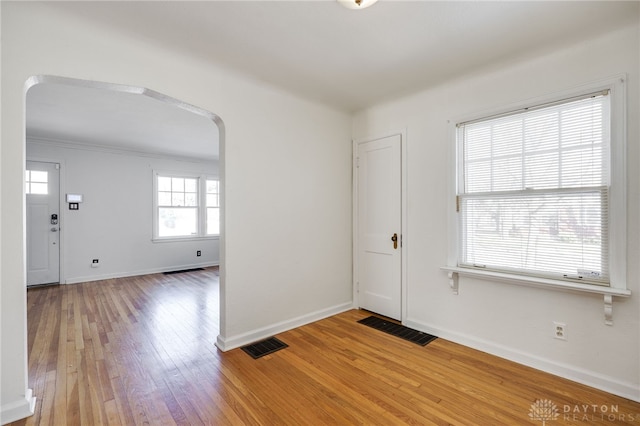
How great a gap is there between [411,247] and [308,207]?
50.4 inches

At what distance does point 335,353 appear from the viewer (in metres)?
2.66

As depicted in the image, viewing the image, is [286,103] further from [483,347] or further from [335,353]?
[483,347]

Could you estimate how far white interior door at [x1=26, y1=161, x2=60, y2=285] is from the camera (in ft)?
16.6

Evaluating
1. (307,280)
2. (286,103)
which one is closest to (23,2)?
(286,103)

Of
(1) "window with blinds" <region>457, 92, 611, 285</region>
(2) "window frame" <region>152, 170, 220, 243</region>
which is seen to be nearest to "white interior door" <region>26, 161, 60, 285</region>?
(2) "window frame" <region>152, 170, 220, 243</region>

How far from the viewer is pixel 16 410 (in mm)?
1775

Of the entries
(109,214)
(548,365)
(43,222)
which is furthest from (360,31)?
(43,222)

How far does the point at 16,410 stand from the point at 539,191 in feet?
13.2

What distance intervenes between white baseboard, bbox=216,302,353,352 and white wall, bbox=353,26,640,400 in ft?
3.06

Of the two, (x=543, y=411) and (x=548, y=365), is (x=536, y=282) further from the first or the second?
(x=543, y=411)

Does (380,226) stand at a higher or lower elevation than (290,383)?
higher

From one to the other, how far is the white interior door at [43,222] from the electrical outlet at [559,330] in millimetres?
7340

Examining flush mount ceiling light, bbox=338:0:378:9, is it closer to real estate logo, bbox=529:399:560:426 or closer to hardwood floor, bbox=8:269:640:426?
hardwood floor, bbox=8:269:640:426

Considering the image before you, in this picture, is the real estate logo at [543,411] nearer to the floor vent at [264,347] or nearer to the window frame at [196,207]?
the floor vent at [264,347]
